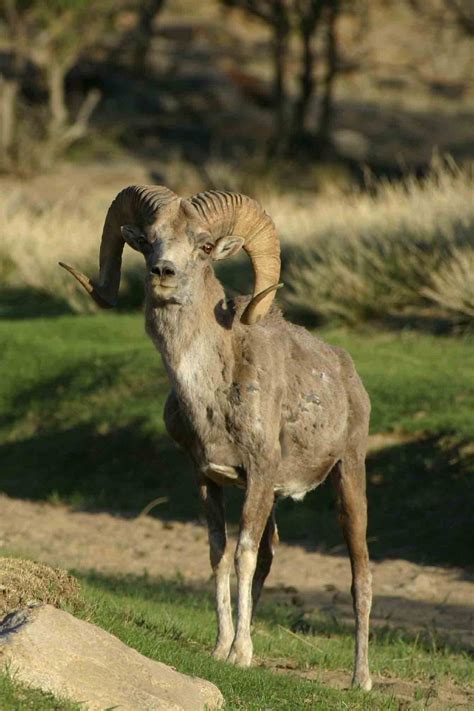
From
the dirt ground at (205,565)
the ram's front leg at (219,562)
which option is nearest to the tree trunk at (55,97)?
the dirt ground at (205,565)

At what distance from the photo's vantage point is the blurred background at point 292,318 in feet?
41.8

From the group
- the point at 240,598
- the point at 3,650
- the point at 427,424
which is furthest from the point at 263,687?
the point at 427,424

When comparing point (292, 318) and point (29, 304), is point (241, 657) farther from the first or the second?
point (29, 304)

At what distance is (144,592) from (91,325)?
11631 millimetres

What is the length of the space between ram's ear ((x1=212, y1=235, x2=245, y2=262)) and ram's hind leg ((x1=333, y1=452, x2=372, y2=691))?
5.92 ft

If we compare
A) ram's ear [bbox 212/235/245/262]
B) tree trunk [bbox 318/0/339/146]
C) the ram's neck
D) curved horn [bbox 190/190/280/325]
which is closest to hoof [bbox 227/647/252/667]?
the ram's neck

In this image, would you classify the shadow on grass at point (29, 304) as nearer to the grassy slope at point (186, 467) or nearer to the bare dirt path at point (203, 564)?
the grassy slope at point (186, 467)

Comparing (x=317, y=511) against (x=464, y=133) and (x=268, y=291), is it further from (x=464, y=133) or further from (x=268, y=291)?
(x=464, y=133)

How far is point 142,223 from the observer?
407 inches

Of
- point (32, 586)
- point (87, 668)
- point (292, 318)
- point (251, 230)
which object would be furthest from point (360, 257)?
point (87, 668)

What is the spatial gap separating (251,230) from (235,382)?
1203 mm

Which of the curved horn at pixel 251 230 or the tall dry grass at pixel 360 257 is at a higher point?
the curved horn at pixel 251 230

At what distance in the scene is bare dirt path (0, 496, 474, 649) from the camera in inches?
556

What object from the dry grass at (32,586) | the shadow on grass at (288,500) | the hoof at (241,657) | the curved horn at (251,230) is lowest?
the shadow on grass at (288,500)
